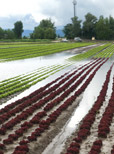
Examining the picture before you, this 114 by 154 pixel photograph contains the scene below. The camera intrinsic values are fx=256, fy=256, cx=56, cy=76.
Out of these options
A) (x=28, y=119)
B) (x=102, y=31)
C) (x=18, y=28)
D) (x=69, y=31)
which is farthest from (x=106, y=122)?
(x=18, y=28)

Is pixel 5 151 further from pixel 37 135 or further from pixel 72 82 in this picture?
pixel 72 82

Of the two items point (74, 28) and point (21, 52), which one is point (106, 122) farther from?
point (74, 28)

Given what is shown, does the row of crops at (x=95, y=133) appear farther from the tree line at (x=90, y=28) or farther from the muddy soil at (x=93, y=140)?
the tree line at (x=90, y=28)

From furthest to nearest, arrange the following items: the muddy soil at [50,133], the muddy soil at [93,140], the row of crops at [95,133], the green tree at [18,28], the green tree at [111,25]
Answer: the green tree at [18,28], the green tree at [111,25], the muddy soil at [50,133], the muddy soil at [93,140], the row of crops at [95,133]

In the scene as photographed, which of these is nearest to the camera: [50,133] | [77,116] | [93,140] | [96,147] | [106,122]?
[96,147]

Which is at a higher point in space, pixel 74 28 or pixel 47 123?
pixel 74 28

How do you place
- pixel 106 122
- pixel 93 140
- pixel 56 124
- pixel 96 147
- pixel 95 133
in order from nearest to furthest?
pixel 96 147 → pixel 93 140 → pixel 95 133 → pixel 106 122 → pixel 56 124

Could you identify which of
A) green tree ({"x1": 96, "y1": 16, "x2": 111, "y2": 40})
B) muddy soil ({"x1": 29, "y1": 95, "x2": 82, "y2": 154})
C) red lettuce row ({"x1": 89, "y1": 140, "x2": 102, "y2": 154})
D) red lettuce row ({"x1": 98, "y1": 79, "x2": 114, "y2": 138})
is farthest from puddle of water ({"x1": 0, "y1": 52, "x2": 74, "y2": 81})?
green tree ({"x1": 96, "y1": 16, "x2": 111, "y2": 40})

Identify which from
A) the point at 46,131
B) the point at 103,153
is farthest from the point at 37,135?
the point at 103,153

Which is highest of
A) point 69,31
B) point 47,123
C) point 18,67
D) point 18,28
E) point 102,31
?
point 18,28

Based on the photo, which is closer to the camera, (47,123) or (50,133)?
(50,133)

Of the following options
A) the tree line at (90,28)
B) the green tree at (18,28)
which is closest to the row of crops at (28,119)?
the tree line at (90,28)

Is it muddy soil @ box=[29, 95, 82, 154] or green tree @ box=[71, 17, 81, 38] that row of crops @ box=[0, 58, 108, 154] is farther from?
green tree @ box=[71, 17, 81, 38]

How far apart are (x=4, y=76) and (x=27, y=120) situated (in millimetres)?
15572
